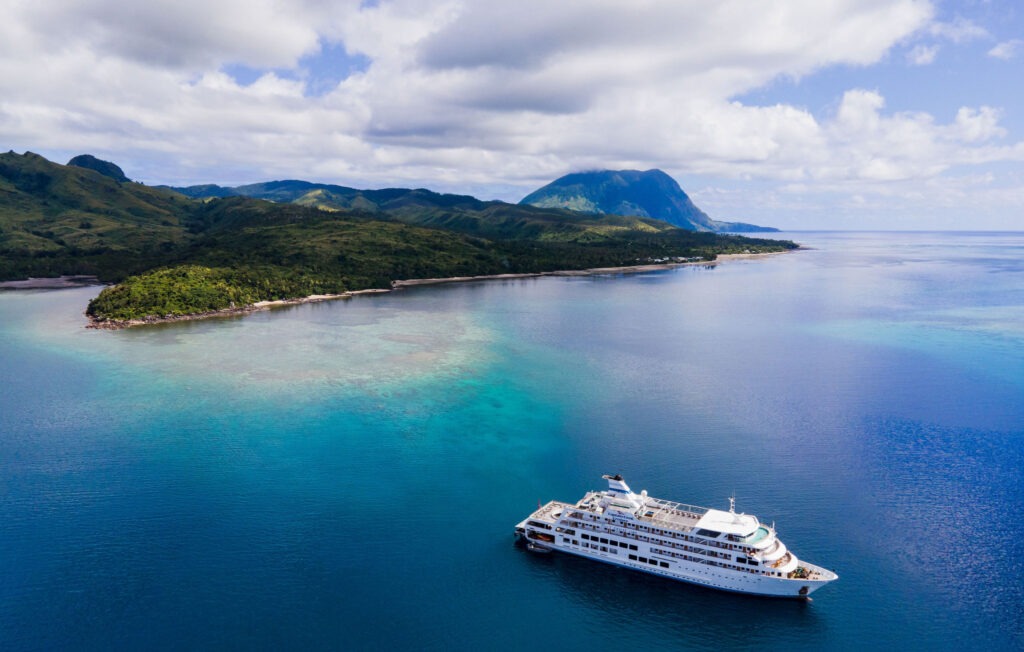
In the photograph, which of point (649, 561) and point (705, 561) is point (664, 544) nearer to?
point (649, 561)

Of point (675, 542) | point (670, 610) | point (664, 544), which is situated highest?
point (675, 542)

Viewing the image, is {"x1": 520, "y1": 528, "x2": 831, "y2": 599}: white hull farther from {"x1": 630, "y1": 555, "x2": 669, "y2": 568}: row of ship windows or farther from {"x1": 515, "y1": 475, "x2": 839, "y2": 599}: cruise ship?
{"x1": 630, "y1": 555, "x2": 669, "y2": 568}: row of ship windows

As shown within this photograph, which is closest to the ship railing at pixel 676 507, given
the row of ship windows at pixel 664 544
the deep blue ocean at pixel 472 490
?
the deep blue ocean at pixel 472 490

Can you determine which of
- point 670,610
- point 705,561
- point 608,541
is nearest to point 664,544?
point 705,561

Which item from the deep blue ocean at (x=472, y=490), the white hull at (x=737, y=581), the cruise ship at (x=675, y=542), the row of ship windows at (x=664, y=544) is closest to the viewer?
the deep blue ocean at (x=472, y=490)

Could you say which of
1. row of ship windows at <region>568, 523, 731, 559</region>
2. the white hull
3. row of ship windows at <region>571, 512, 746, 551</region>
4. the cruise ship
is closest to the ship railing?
the cruise ship

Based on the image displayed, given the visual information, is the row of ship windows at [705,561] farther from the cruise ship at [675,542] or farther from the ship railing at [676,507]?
the ship railing at [676,507]
